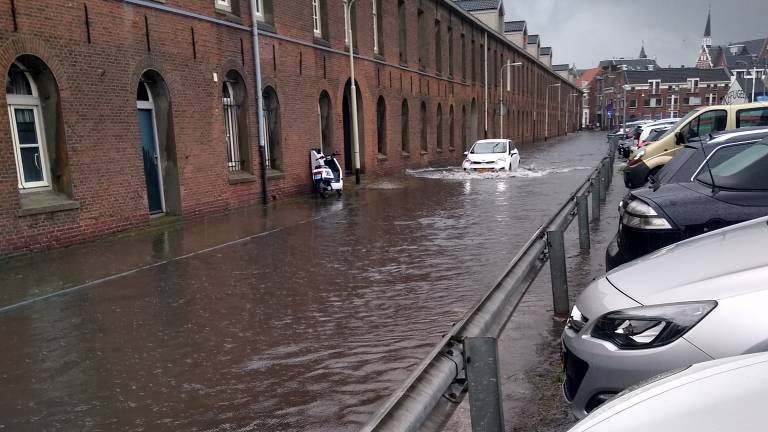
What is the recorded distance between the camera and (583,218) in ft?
26.7

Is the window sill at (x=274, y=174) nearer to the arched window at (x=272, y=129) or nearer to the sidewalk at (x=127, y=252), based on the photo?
the arched window at (x=272, y=129)

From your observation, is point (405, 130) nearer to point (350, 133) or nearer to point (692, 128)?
point (350, 133)

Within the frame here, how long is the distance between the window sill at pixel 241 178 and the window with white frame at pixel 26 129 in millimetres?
4906

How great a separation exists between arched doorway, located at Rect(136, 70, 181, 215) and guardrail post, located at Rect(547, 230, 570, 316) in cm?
973

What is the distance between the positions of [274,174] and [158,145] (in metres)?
4.23

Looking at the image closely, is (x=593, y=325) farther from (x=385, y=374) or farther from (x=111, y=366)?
(x=111, y=366)

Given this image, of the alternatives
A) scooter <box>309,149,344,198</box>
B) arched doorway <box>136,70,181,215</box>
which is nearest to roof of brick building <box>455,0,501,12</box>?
scooter <box>309,149,344,198</box>

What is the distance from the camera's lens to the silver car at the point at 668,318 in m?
2.48

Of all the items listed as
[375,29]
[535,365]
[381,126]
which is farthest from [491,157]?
[535,365]

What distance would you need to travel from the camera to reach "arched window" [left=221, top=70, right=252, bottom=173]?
15367mm

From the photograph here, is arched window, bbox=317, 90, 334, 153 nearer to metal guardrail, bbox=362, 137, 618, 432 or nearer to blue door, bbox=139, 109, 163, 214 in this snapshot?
blue door, bbox=139, 109, 163, 214

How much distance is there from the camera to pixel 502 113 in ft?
157

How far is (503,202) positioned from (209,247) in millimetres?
7795

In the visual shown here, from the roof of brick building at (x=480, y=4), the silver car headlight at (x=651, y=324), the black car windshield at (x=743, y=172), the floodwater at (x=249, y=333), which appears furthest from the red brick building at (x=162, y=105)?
the roof of brick building at (x=480, y=4)
